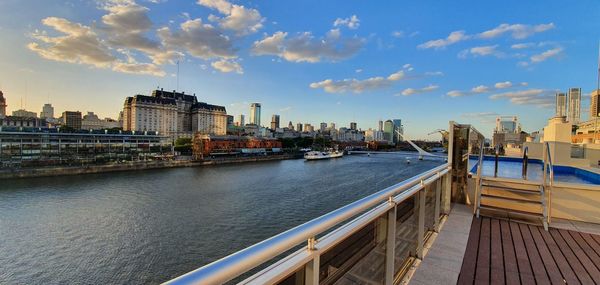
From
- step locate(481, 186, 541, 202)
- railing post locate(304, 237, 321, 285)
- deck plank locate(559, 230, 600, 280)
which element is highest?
railing post locate(304, 237, 321, 285)

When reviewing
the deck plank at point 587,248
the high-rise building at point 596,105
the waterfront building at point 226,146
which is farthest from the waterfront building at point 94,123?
the deck plank at point 587,248

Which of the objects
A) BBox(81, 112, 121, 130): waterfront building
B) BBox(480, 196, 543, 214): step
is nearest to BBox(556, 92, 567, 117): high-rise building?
BBox(480, 196, 543, 214): step

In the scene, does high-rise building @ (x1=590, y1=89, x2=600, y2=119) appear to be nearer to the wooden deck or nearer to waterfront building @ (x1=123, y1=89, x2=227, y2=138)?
the wooden deck

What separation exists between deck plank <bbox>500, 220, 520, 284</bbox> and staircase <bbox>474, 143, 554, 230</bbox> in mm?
519

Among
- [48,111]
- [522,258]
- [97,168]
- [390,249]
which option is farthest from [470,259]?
[48,111]

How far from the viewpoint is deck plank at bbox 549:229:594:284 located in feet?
7.31

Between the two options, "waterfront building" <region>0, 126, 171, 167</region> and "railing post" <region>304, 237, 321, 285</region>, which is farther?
"waterfront building" <region>0, 126, 171, 167</region>

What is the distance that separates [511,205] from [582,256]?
4.73ft

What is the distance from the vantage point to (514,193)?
159 inches

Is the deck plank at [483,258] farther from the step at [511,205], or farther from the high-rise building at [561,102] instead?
the high-rise building at [561,102]

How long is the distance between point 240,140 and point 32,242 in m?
63.4

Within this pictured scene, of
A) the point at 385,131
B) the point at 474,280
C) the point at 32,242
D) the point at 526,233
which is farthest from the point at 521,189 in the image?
the point at 385,131

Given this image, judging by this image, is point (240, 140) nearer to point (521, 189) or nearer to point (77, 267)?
point (77, 267)

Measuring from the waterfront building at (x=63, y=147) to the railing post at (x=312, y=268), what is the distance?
138 ft
